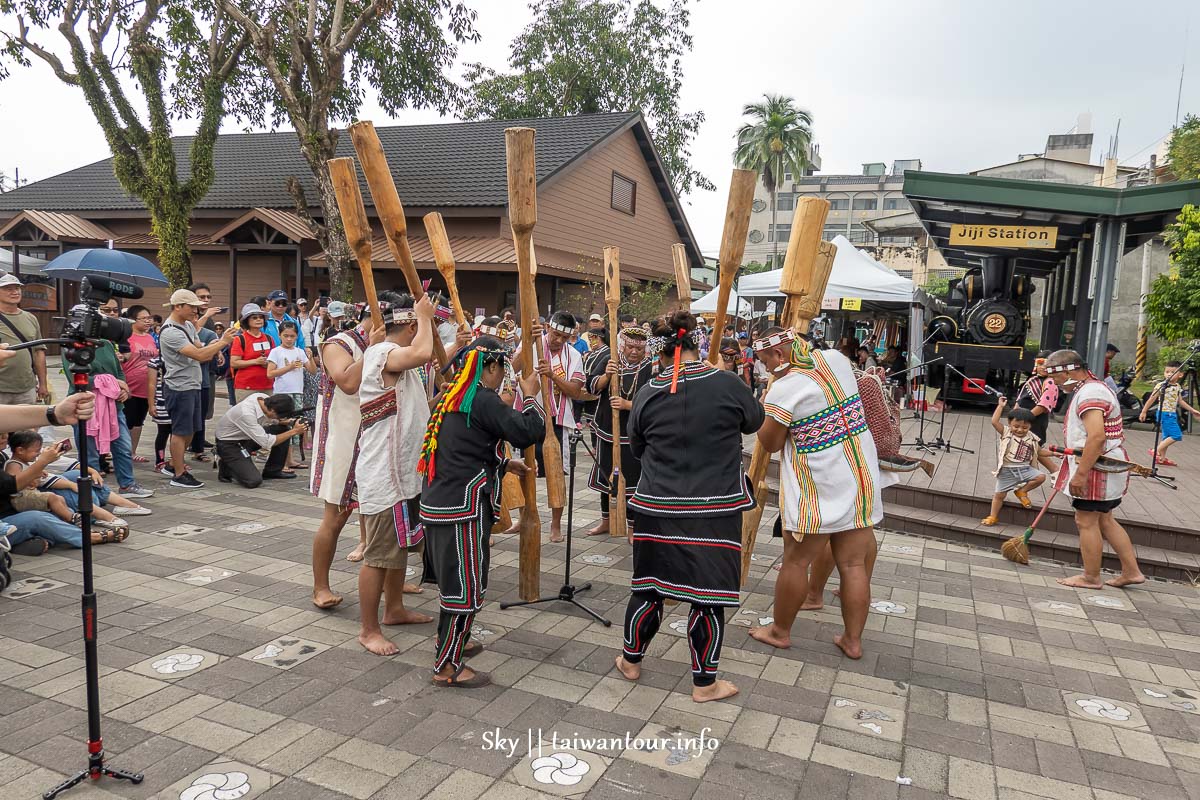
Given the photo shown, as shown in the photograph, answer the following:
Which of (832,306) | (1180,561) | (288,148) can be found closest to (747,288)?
(832,306)

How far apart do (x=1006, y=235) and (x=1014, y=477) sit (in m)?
8.21

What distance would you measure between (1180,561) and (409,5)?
17956mm

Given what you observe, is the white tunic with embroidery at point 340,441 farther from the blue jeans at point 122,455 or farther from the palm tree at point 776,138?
the palm tree at point 776,138

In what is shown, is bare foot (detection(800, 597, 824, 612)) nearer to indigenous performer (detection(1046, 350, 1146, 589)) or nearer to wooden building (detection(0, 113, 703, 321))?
indigenous performer (detection(1046, 350, 1146, 589))

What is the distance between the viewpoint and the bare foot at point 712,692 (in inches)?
138

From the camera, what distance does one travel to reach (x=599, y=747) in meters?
3.12

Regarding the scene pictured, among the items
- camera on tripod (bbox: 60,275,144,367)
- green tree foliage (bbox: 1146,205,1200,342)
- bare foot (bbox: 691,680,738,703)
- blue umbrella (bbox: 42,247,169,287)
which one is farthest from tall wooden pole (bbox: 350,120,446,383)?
green tree foliage (bbox: 1146,205,1200,342)

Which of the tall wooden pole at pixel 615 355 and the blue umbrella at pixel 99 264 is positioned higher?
the blue umbrella at pixel 99 264

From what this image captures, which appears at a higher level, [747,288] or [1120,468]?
[747,288]

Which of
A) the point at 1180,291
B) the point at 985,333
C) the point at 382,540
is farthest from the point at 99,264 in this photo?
the point at 1180,291

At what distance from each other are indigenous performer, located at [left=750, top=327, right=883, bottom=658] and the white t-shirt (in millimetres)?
5942

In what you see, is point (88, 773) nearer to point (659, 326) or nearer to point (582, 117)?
point (659, 326)

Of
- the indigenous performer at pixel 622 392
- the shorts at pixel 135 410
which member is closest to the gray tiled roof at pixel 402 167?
the shorts at pixel 135 410

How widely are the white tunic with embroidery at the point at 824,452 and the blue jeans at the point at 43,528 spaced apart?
Answer: 4906mm
